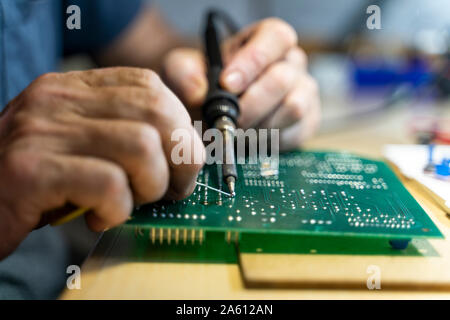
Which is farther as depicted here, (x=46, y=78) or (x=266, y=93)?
(x=266, y=93)

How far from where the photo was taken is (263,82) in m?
0.70

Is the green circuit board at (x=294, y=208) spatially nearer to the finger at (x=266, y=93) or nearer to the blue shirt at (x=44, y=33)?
the finger at (x=266, y=93)

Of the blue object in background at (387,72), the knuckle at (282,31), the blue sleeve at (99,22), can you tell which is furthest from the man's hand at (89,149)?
the blue object in background at (387,72)

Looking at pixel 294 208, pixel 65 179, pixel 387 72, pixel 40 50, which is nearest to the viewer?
pixel 65 179

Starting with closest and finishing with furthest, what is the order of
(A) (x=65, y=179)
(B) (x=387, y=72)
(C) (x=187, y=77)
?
(A) (x=65, y=179)
(C) (x=187, y=77)
(B) (x=387, y=72)

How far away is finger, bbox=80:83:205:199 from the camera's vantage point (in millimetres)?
375

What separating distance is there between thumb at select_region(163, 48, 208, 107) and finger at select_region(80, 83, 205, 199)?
25 centimetres

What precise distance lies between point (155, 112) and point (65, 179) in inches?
3.8

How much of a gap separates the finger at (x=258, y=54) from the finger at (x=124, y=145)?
0.93 ft

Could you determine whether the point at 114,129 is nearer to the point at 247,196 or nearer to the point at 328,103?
the point at 247,196

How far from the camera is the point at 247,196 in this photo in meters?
0.46

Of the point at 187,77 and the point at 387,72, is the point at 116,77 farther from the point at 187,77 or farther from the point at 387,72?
the point at 387,72

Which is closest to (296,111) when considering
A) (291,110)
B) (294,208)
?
(291,110)

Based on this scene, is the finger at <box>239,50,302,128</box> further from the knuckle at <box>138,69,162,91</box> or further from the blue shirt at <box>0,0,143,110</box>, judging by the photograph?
the blue shirt at <box>0,0,143,110</box>
